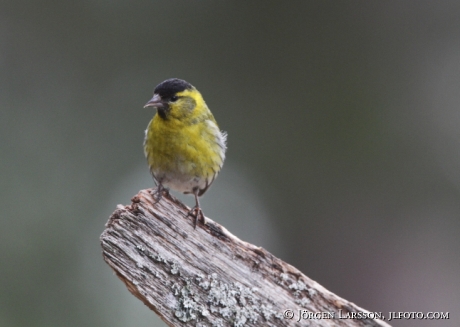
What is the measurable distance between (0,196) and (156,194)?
163 inches

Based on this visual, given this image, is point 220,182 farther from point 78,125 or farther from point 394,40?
point 394,40

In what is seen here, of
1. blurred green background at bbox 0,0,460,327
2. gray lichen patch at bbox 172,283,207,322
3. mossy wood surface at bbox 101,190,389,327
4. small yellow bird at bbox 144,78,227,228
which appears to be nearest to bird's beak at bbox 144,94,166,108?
small yellow bird at bbox 144,78,227,228

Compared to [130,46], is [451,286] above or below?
below

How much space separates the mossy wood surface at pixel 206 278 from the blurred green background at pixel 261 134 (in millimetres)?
3620

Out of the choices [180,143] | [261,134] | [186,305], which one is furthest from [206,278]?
[261,134]

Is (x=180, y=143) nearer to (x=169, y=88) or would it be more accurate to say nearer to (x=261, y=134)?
(x=169, y=88)

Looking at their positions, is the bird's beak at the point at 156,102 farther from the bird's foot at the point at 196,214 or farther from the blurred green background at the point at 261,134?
the blurred green background at the point at 261,134

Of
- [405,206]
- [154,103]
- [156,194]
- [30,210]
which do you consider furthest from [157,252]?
[405,206]

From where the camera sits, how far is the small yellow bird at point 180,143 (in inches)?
187

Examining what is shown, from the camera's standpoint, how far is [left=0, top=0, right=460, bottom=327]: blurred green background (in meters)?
7.26

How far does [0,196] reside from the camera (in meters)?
7.27

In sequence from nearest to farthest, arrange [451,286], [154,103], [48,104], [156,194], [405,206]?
[156,194], [154,103], [451,286], [405,206], [48,104]

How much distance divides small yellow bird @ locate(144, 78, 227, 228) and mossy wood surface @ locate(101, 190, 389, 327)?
1.14 meters

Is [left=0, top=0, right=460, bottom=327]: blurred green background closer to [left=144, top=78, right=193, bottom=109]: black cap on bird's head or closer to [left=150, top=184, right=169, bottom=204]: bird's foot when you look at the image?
[left=144, top=78, right=193, bottom=109]: black cap on bird's head
